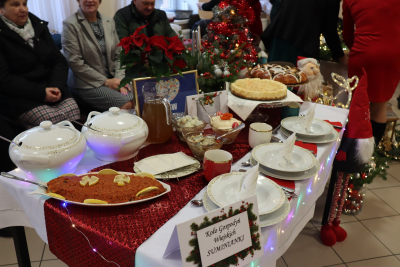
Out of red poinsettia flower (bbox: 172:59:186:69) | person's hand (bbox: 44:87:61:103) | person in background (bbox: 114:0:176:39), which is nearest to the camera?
red poinsettia flower (bbox: 172:59:186:69)

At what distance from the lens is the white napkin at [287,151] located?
1044 millimetres

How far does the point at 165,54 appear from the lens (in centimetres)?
124

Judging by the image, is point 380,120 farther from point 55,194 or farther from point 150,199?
point 55,194

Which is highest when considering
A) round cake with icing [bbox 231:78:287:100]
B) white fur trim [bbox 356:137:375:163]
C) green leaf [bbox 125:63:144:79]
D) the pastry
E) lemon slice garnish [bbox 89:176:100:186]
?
green leaf [bbox 125:63:144:79]

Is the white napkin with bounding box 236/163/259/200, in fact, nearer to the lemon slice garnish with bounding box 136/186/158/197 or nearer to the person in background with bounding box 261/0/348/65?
the lemon slice garnish with bounding box 136/186/158/197

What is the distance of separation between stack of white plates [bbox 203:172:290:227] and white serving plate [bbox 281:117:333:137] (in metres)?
0.47

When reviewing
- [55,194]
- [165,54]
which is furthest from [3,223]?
[165,54]

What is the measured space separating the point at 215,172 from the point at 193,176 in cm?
10

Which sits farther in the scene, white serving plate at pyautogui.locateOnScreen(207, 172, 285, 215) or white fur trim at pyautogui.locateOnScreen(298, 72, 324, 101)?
white fur trim at pyautogui.locateOnScreen(298, 72, 324, 101)

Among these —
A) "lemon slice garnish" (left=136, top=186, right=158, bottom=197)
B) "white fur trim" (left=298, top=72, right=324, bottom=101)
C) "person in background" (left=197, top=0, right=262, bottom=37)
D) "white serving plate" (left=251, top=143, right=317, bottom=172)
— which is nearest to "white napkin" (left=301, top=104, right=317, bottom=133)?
"white serving plate" (left=251, top=143, right=317, bottom=172)

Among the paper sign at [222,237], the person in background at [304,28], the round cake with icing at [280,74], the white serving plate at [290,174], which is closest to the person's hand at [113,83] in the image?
the round cake with icing at [280,74]

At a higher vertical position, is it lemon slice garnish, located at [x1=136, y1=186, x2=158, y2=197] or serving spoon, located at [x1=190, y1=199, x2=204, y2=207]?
lemon slice garnish, located at [x1=136, y1=186, x2=158, y2=197]

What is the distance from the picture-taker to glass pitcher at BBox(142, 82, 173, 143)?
121 centimetres

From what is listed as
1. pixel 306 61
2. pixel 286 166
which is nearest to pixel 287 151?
pixel 286 166
